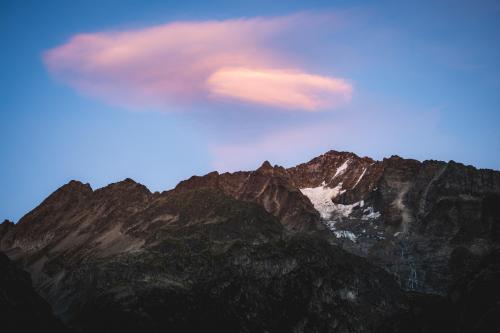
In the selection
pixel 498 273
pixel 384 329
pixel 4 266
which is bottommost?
pixel 384 329

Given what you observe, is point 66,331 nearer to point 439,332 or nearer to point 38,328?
point 38,328

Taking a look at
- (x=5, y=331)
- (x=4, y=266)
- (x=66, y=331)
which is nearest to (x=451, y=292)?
(x=5, y=331)

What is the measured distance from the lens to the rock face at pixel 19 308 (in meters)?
141

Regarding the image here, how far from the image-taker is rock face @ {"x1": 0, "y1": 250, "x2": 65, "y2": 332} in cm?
14100

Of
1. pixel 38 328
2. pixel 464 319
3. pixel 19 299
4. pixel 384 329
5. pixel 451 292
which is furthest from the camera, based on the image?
pixel 19 299

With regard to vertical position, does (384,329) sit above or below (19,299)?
below

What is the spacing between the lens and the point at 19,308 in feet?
501

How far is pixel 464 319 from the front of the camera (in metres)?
81.1

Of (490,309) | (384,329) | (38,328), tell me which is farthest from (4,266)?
(490,309)

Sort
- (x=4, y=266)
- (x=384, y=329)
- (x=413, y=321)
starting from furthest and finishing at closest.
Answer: (x=4, y=266) < (x=384, y=329) < (x=413, y=321)

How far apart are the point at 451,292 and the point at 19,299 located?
369 ft

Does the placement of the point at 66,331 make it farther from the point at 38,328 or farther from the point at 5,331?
the point at 5,331

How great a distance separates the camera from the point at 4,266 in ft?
586

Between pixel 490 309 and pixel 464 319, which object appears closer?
pixel 490 309
